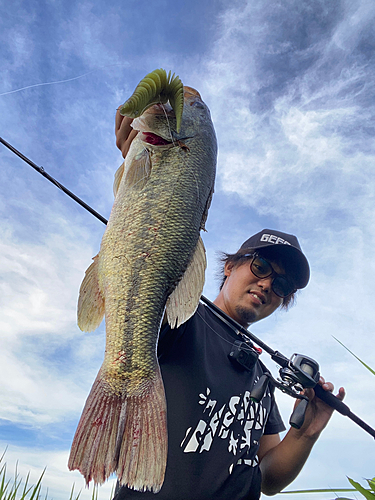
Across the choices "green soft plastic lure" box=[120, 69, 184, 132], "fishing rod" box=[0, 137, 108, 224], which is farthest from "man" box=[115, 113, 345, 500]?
"fishing rod" box=[0, 137, 108, 224]

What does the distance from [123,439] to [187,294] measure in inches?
26.3

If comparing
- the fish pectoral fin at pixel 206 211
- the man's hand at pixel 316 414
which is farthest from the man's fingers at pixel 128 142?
the man's hand at pixel 316 414

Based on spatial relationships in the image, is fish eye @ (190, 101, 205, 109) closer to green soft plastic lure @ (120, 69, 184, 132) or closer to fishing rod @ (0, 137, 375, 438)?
green soft plastic lure @ (120, 69, 184, 132)

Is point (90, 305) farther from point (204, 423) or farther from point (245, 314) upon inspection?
point (245, 314)

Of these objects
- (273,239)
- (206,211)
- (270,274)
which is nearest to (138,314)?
(206,211)

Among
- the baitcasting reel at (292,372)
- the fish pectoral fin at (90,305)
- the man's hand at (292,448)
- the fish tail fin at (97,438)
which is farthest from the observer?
the man's hand at (292,448)

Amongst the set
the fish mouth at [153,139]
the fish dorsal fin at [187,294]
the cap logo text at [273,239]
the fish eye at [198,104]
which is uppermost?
the cap logo text at [273,239]

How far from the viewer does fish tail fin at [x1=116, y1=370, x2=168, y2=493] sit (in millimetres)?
1404

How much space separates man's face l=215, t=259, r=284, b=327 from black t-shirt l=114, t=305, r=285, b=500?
80cm

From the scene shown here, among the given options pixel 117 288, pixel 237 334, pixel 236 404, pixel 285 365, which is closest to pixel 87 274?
pixel 117 288

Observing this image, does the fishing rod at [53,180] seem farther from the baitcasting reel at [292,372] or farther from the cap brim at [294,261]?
the cap brim at [294,261]

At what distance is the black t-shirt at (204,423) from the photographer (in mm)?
2107

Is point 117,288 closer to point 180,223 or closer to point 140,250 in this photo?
point 140,250

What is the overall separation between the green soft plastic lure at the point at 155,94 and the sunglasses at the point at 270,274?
2234 mm
